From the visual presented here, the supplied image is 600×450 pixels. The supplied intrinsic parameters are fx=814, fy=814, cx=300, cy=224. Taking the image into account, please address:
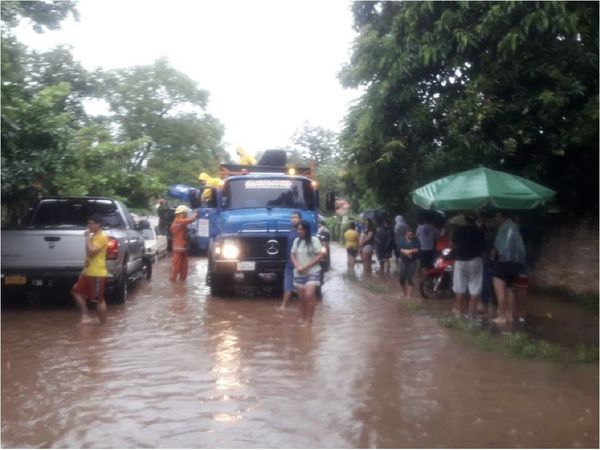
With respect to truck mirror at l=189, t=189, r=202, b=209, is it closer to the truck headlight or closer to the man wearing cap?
the man wearing cap

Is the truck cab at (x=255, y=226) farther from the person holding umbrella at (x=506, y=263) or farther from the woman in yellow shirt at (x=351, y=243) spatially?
the woman in yellow shirt at (x=351, y=243)

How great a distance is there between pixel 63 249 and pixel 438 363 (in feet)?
21.2

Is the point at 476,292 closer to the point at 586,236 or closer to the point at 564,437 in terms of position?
the point at 586,236

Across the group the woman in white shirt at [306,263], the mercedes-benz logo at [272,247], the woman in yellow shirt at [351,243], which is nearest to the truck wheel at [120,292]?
the mercedes-benz logo at [272,247]

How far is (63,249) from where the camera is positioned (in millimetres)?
12828

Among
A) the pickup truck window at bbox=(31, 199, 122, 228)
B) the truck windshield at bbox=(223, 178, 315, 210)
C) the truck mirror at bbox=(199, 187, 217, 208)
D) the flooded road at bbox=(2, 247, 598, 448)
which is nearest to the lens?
the flooded road at bbox=(2, 247, 598, 448)

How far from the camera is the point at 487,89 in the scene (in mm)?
12977

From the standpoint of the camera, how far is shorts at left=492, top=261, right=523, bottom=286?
462 inches

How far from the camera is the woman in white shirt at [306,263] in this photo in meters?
11.5

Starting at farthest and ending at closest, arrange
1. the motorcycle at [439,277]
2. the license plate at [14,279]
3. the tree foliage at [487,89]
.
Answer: the motorcycle at [439,277], the license plate at [14,279], the tree foliage at [487,89]

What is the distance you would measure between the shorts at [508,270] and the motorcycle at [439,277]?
3.33 metres

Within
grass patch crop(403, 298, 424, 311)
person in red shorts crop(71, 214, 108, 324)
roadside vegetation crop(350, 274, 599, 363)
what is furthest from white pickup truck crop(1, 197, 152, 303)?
roadside vegetation crop(350, 274, 599, 363)

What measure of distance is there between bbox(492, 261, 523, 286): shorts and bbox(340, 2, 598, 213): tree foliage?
2.34 m

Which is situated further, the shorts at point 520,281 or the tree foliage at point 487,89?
the tree foliage at point 487,89
